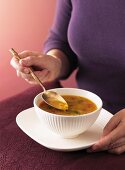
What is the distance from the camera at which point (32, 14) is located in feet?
4.23

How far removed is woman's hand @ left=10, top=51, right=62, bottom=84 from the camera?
0.77 meters

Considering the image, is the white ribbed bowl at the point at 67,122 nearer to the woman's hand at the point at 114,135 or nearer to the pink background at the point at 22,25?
the woman's hand at the point at 114,135

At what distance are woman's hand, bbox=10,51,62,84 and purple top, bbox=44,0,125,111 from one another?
0.10 meters

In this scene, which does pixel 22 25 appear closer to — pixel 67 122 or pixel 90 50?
pixel 90 50

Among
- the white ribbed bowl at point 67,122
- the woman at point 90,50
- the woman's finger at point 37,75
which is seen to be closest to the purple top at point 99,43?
Result: the woman at point 90,50

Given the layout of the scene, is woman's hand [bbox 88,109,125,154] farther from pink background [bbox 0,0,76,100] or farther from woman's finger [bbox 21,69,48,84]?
pink background [bbox 0,0,76,100]

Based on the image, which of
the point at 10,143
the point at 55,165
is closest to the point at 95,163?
the point at 55,165

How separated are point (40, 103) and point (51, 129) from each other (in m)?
0.06

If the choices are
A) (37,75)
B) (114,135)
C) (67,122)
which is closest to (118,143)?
(114,135)

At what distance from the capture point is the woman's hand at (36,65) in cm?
77

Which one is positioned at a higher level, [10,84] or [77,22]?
[77,22]

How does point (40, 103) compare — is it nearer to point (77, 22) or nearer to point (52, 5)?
point (77, 22)

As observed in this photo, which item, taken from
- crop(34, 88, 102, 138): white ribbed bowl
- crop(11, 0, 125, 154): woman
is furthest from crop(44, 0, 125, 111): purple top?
crop(34, 88, 102, 138): white ribbed bowl

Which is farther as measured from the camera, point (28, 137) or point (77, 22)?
point (77, 22)
